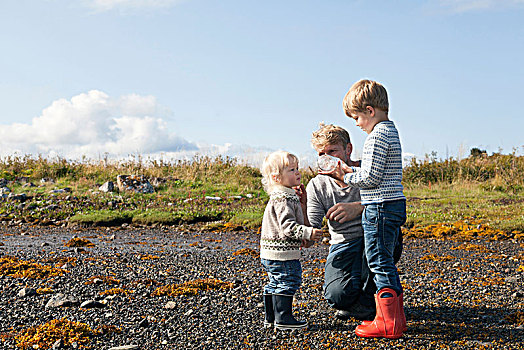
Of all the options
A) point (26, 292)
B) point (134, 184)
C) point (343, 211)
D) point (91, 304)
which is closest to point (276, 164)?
point (343, 211)

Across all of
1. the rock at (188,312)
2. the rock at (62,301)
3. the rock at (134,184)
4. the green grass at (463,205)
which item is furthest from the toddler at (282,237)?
the rock at (134,184)

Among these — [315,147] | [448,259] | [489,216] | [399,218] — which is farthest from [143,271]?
[489,216]

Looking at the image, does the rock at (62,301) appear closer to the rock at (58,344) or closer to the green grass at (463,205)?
the rock at (58,344)

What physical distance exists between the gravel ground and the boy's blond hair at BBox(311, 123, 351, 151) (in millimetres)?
1836

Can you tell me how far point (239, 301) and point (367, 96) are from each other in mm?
2920

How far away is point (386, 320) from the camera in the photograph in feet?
14.1

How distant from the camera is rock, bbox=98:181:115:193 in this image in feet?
61.6

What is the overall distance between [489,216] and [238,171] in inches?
436

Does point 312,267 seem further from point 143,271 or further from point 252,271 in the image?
point 143,271

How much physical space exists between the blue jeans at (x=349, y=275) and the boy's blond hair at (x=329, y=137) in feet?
3.33

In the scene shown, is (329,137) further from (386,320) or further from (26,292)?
(26,292)

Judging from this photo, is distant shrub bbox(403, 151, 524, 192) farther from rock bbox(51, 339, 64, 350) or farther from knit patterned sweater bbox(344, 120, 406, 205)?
rock bbox(51, 339, 64, 350)

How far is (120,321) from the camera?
5156mm

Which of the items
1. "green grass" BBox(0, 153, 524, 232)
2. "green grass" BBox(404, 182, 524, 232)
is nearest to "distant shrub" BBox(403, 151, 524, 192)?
"green grass" BBox(0, 153, 524, 232)
